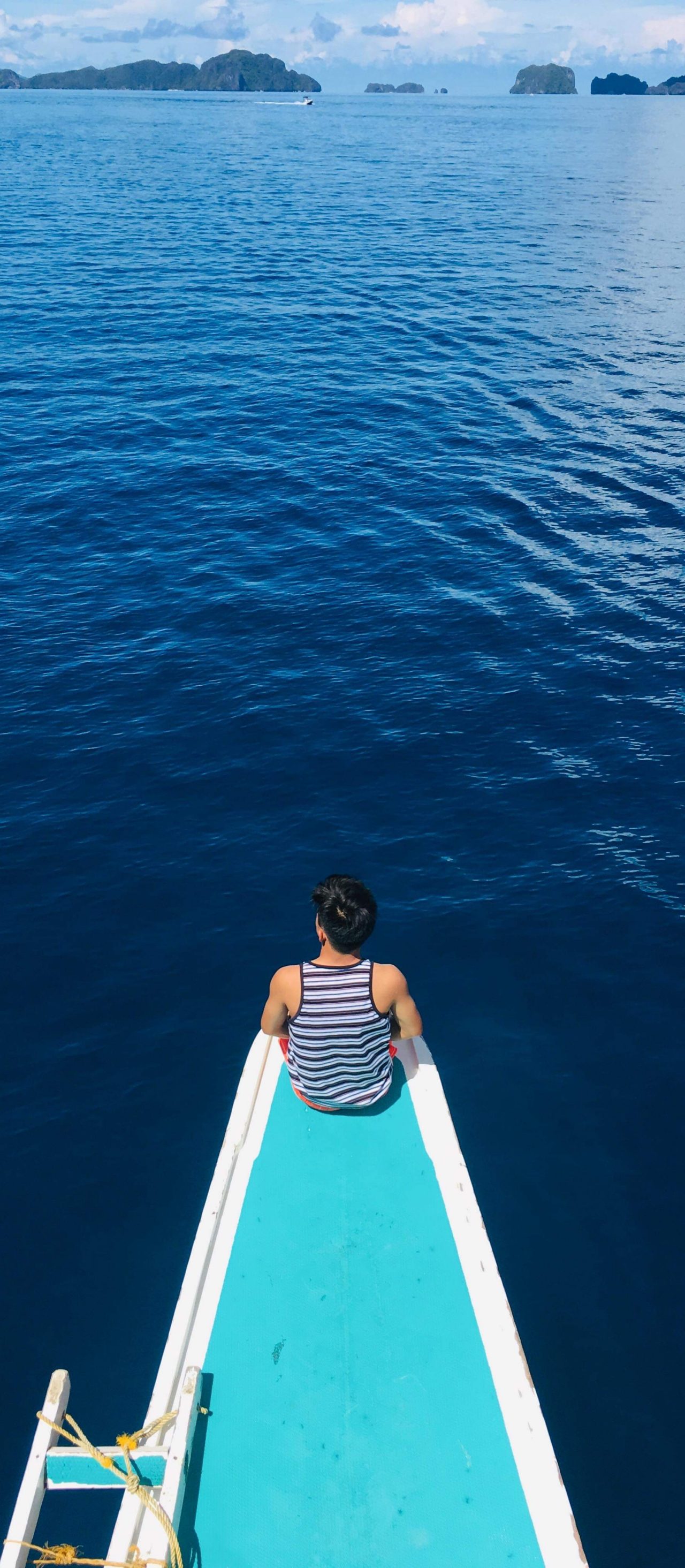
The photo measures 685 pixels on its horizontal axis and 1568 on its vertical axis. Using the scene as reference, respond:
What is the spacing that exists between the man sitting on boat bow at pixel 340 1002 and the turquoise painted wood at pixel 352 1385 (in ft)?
3.12

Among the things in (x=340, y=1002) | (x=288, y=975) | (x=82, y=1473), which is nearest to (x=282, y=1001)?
(x=288, y=975)

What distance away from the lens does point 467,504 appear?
1140 inches

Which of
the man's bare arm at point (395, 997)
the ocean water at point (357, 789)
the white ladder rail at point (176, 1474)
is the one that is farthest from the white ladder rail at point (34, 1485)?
the ocean water at point (357, 789)

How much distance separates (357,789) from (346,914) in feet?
34.2

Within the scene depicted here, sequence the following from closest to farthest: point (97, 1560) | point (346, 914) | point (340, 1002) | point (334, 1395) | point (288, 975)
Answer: point (97, 1560) → point (334, 1395) → point (346, 914) → point (340, 1002) → point (288, 975)

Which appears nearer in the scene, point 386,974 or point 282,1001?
point 386,974

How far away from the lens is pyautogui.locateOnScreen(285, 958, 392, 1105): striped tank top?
7.98m

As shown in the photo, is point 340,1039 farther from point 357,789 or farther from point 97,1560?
point 357,789

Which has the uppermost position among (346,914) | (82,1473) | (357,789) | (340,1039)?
(346,914)

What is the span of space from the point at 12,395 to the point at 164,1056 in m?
31.0

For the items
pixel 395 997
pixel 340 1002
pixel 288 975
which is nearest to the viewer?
pixel 340 1002

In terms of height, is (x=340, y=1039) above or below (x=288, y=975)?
below

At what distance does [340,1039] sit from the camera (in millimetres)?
8195

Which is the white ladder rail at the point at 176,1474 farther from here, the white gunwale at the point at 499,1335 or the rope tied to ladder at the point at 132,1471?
Answer: the white gunwale at the point at 499,1335
